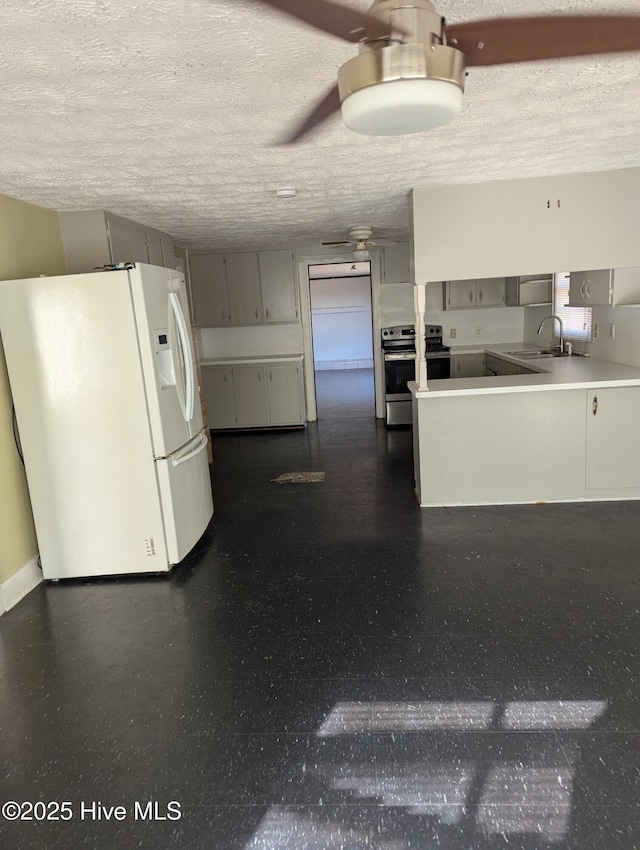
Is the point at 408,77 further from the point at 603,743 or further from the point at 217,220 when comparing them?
the point at 217,220

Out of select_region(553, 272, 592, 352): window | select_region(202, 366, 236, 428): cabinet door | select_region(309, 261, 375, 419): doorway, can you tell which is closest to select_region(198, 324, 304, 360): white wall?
select_region(202, 366, 236, 428): cabinet door

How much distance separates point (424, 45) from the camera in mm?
1169

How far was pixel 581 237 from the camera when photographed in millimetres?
3562

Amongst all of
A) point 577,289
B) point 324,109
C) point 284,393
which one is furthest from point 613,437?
point 284,393

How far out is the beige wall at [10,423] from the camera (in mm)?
2977

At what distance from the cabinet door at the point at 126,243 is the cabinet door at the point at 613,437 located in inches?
131

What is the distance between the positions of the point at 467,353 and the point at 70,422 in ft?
15.0

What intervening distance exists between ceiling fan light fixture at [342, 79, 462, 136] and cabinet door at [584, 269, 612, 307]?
303cm

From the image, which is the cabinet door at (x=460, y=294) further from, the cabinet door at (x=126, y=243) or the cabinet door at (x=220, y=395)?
the cabinet door at (x=126, y=243)

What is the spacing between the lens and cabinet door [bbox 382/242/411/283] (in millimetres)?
6754

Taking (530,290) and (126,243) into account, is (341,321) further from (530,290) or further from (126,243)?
(126,243)

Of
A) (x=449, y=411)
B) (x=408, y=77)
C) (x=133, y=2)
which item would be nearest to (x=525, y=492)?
(x=449, y=411)

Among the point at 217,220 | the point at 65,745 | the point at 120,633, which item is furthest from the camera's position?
the point at 217,220

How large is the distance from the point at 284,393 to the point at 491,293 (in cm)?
273
